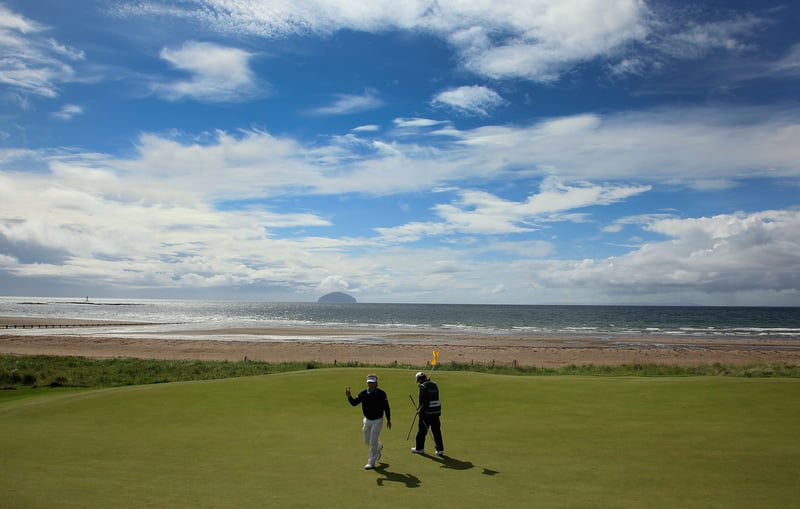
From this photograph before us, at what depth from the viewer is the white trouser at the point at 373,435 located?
34.9 feet

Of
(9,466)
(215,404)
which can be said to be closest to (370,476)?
(9,466)

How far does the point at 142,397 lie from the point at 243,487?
9624 mm

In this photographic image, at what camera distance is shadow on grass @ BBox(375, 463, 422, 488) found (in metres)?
9.55

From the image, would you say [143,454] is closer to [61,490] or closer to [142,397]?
[61,490]

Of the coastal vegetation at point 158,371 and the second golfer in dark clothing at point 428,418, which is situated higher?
the second golfer in dark clothing at point 428,418

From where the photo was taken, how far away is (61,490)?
340 inches

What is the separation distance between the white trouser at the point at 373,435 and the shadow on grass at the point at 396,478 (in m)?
0.25

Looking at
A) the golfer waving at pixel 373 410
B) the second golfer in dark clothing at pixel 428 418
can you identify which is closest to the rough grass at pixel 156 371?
the second golfer in dark clothing at pixel 428 418

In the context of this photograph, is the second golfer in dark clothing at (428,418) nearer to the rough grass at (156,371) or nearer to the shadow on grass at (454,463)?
the shadow on grass at (454,463)

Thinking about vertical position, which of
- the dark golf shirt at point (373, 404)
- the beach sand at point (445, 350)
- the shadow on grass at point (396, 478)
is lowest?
the beach sand at point (445, 350)

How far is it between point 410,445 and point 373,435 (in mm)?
2118

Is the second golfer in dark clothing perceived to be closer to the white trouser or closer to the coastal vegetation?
the white trouser

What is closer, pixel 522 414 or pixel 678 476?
pixel 678 476

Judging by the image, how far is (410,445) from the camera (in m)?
12.7
